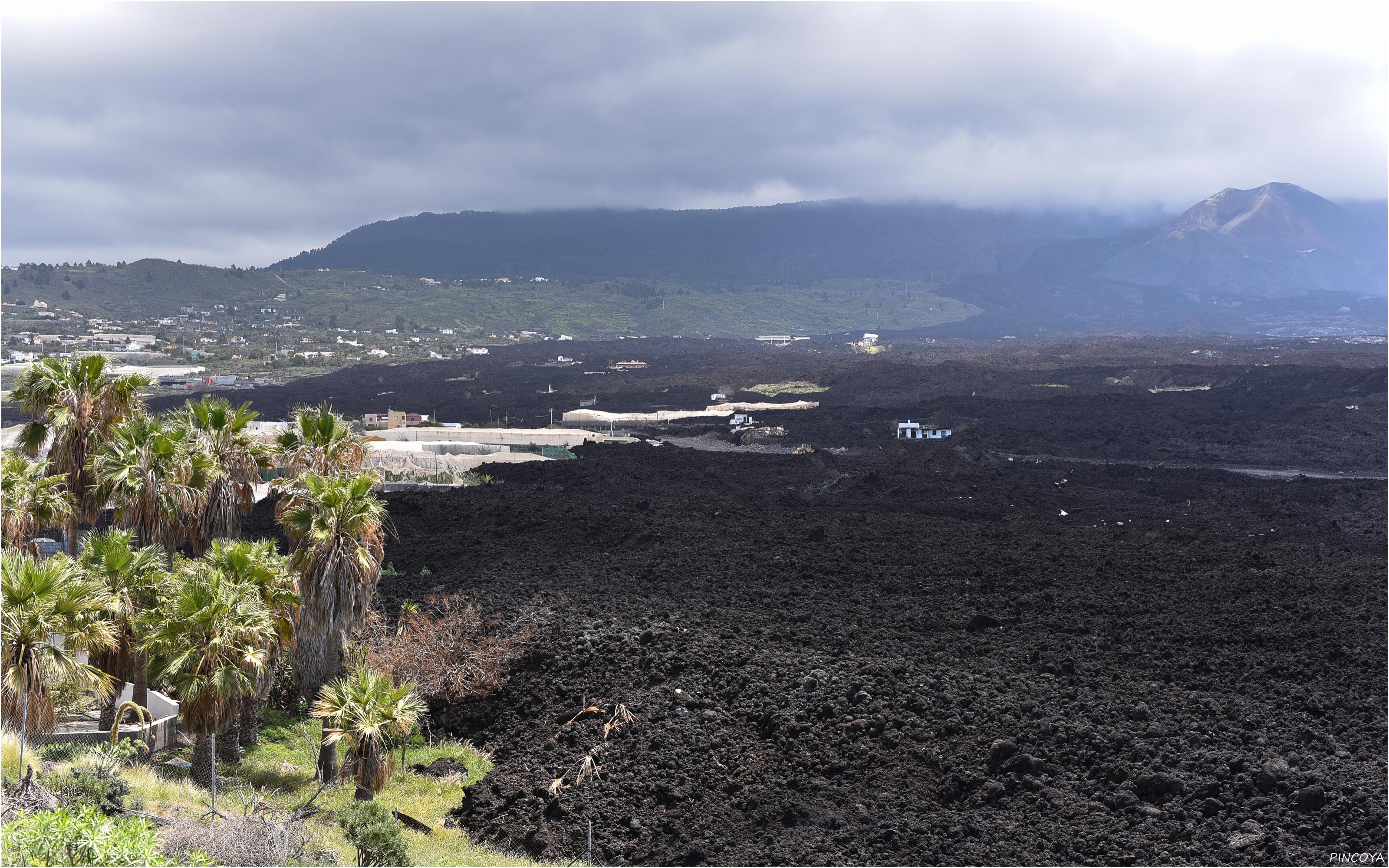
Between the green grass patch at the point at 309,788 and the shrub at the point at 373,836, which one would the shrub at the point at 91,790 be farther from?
the shrub at the point at 373,836

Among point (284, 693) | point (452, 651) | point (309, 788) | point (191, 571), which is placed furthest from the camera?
point (452, 651)

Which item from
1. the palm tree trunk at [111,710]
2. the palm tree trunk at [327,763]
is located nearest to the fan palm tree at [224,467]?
the palm tree trunk at [111,710]

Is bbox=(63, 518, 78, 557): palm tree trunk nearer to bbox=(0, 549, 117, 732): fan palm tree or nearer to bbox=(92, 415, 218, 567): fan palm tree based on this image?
bbox=(92, 415, 218, 567): fan palm tree

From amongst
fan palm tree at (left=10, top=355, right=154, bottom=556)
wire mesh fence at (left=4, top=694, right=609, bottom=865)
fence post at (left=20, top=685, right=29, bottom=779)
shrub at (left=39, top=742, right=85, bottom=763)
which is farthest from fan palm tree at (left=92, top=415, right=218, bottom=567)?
fence post at (left=20, top=685, right=29, bottom=779)

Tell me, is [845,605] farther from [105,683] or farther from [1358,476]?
[1358,476]

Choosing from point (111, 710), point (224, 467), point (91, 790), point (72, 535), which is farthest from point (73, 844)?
point (72, 535)

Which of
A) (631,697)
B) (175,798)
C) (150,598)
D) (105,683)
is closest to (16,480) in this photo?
(150,598)

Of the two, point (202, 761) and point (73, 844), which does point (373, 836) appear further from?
point (73, 844)
